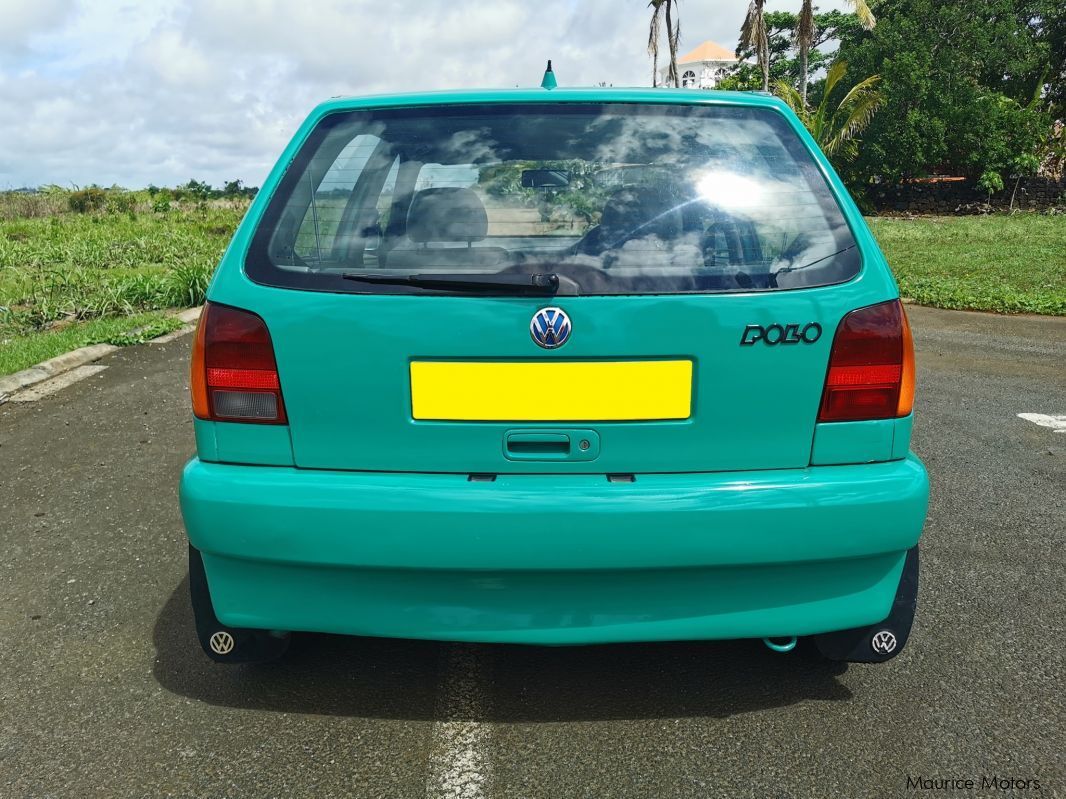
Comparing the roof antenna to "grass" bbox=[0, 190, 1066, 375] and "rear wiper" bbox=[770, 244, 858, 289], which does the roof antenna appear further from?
"grass" bbox=[0, 190, 1066, 375]

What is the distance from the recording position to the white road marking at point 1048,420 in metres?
5.30

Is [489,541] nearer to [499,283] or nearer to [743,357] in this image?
[499,283]

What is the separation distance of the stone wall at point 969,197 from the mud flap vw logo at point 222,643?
34.3 meters

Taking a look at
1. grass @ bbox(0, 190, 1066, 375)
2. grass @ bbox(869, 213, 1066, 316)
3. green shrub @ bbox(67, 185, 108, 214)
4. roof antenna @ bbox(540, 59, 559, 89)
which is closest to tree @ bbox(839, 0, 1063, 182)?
grass @ bbox(869, 213, 1066, 316)

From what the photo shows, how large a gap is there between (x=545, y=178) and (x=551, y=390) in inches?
22.2

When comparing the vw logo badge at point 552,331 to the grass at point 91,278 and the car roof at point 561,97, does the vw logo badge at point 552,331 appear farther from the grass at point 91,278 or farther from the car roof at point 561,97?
the grass at point 91,278

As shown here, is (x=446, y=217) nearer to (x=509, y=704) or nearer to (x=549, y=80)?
(x=549, y=80)

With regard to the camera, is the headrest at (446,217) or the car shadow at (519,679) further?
the car shadow at (519,679)

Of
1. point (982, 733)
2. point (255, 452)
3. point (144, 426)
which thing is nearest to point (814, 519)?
point (982, 733)

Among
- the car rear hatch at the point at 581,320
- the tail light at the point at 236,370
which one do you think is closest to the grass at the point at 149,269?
the tail light at the point at 236,370

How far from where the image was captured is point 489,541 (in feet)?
6.42

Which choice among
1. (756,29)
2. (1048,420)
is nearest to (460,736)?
(1048,420)

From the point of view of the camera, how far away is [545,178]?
2.22m

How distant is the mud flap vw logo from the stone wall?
1351 inches
